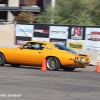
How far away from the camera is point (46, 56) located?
16.8 meters

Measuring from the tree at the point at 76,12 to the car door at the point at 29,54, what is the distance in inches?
377

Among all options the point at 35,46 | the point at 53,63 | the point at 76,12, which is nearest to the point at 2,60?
the point at 35,46

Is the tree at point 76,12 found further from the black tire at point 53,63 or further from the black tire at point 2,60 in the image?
the black tire at point 53,63

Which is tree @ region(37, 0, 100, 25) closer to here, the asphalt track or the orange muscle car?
the orange muscle car

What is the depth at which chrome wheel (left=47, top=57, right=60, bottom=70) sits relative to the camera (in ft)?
54.2

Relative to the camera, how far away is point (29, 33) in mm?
23250

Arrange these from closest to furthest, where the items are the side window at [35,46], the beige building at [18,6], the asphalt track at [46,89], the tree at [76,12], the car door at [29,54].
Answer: the asphalt track at [46,89] < the car door at [29,54] < the side window at [35,46] < the tree at [76,12] < the beige building at [18,6]

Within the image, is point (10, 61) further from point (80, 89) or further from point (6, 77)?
point (80, 89)

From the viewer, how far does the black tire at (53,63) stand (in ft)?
54.2

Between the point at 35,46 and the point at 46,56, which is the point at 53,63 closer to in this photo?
the point at 46,56

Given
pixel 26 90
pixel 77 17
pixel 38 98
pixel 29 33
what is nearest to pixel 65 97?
pixel 38 98

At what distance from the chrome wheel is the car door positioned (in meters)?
0.42

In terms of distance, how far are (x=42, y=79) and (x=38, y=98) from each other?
3.84m

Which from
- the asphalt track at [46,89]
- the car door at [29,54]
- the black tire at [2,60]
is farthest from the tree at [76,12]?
the asphalt track at [46,89]
